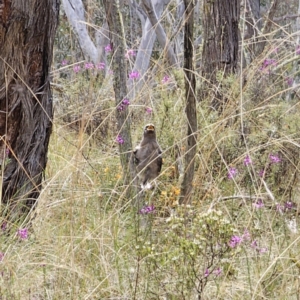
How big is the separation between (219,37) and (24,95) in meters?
2.36

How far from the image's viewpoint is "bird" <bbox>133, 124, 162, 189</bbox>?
3.33 m

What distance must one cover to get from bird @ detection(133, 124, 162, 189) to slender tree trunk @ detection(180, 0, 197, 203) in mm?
180

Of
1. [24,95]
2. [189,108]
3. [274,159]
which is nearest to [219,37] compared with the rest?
[274,159]

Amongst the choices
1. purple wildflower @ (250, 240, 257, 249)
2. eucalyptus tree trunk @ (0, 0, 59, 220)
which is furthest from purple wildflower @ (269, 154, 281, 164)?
eucalyptus tree trunk @ (0, 0, 59, 220)

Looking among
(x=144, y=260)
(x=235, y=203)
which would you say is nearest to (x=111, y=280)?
(x=144, y=260)

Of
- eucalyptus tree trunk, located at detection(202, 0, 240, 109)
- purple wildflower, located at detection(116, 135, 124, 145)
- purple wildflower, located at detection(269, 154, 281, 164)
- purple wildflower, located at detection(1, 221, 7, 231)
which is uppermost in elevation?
eucalyptus tree trunk, located at detection(202, 0, 240, 109)

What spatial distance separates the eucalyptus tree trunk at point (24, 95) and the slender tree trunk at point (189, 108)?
1.97ft

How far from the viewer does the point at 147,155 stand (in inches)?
131

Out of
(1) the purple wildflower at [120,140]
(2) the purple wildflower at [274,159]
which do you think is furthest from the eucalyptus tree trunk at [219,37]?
(1) the purple wildflower at [120,140]

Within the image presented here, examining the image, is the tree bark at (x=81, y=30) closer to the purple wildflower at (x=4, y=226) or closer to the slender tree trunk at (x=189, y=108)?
the slender tree trunk at (x=189, y=108)

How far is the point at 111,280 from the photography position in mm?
2398

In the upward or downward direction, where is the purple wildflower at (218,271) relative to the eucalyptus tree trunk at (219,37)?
downward

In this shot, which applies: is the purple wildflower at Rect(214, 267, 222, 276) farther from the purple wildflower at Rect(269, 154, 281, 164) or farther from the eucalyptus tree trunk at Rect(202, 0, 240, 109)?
the eucalyptus tree trunk at Rect(202, 0, 240, 109)

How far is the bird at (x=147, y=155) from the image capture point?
333 centimetres
